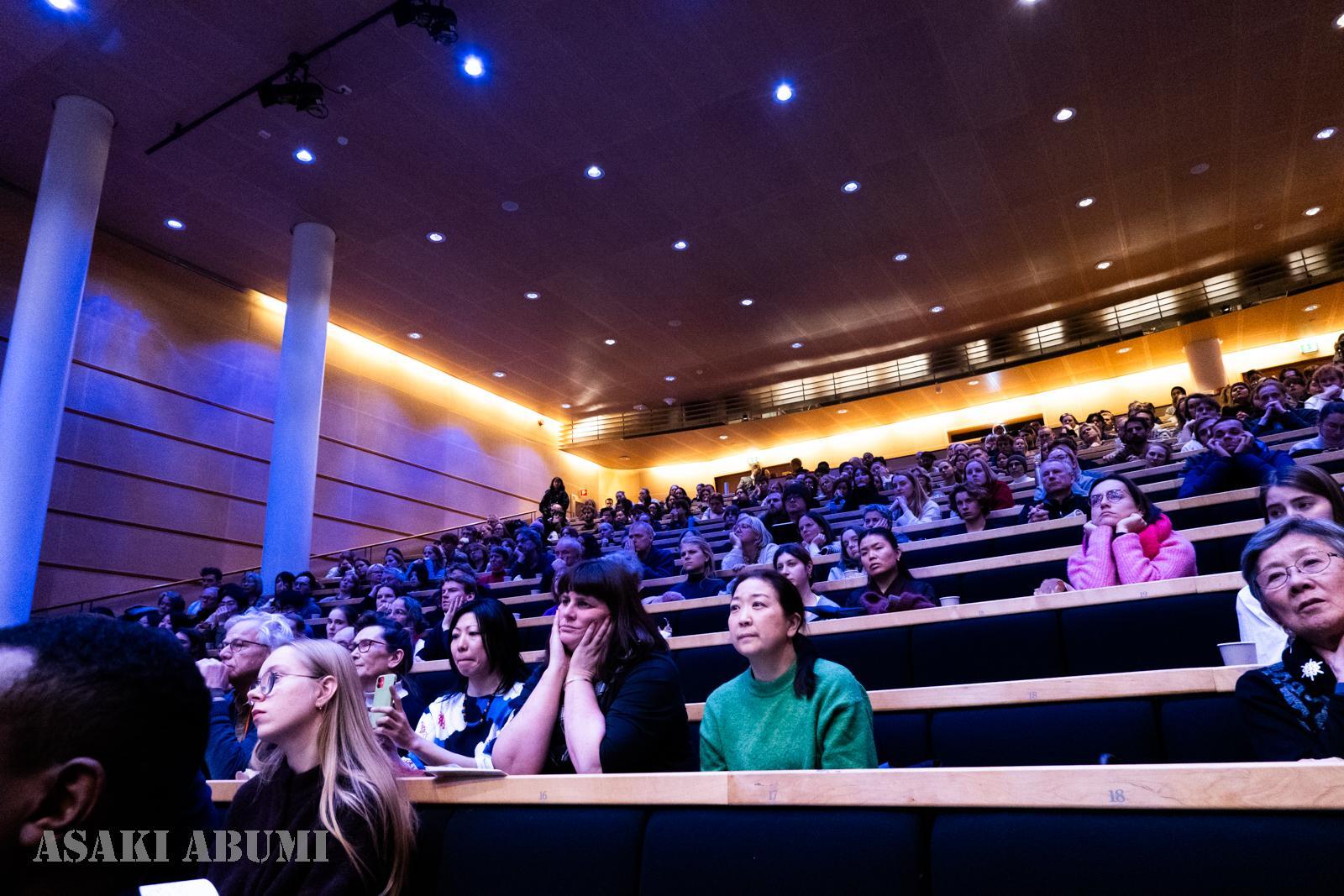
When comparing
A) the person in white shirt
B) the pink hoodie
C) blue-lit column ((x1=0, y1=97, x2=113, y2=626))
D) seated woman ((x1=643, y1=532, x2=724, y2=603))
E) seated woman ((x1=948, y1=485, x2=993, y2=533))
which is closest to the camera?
the pink hoodie

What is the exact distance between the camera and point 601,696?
168cm

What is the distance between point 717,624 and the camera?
3299 mm

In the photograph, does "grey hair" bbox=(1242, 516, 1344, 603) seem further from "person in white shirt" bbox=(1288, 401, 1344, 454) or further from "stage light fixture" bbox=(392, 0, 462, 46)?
"stage light fixture" bbox=(392, 0, 462, 46)

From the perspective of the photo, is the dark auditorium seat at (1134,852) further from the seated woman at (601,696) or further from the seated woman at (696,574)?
the seated woman at (696,574)

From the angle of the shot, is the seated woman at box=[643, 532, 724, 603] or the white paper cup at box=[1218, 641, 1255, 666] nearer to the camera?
the white paper cup at box=[1218, 641, 1255, 666]

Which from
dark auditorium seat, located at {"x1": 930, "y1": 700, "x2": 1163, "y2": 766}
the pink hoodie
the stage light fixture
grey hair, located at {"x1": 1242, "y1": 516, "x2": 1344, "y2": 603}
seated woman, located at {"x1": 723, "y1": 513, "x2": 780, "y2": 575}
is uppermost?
the stage light fixture

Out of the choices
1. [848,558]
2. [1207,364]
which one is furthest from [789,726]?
[1207,364]

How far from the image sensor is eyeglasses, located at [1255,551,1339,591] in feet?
4.39

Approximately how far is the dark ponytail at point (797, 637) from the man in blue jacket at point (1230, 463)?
273 cm

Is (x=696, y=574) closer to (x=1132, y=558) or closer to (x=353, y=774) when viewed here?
(x=1132, y=558)

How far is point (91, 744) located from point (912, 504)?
4.74 meters

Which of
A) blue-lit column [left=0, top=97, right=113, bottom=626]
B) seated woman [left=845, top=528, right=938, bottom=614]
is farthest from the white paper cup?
blue-lit column [left=0, top=97, right=113, bottom=626]

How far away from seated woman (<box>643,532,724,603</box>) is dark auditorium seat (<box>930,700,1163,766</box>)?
2.18 meters

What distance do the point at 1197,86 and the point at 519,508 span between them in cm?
1004
